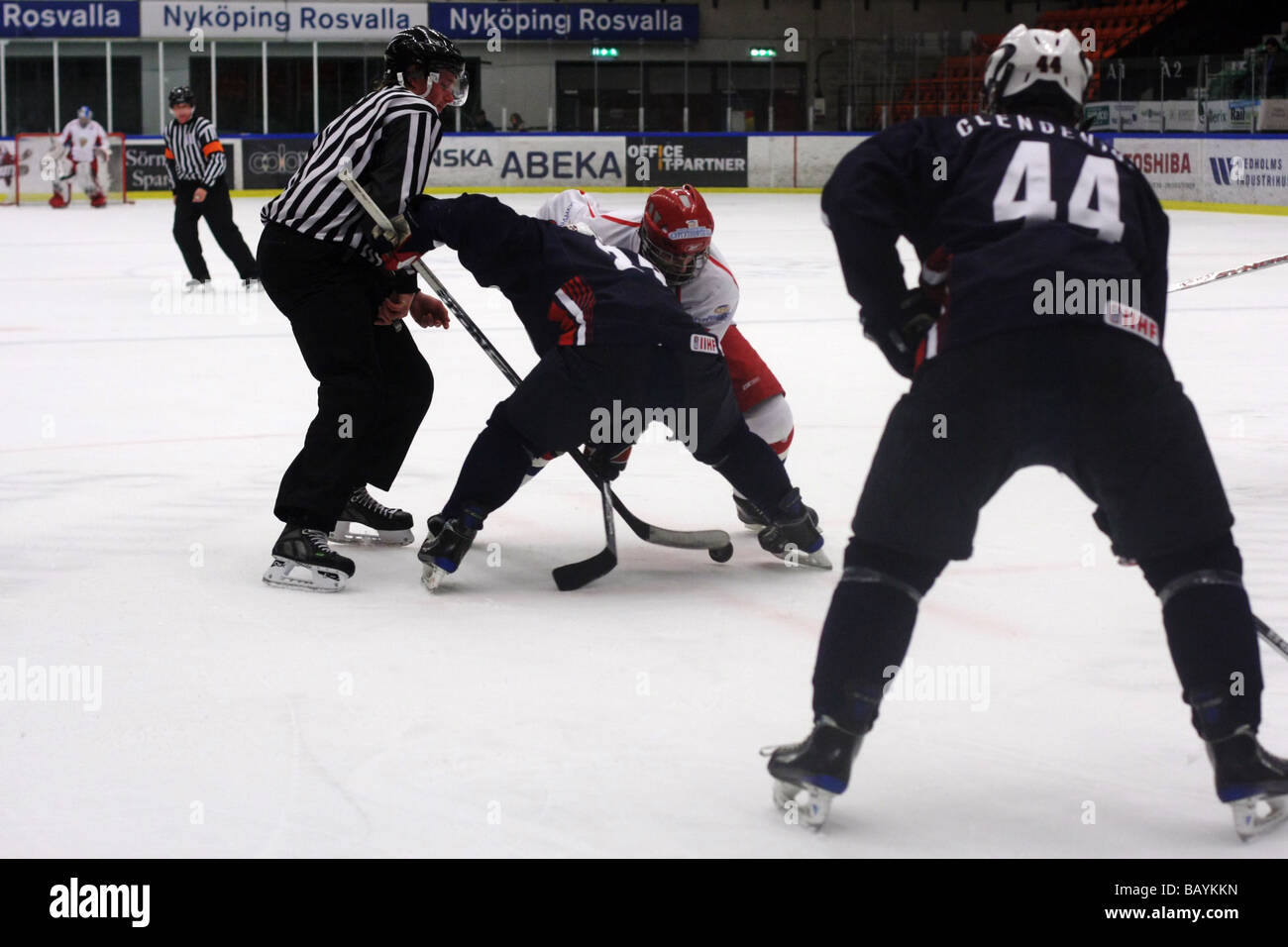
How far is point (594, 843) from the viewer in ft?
7.14

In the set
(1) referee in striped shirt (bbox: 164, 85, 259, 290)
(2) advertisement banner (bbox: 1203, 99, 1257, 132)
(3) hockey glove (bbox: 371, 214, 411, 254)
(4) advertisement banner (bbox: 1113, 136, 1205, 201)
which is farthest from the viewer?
(4) advertisement banner (bbox: 1113, 136, 1205, 201)

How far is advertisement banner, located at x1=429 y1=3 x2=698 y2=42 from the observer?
23.2 meters

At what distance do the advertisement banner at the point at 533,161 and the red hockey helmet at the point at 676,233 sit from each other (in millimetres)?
15886

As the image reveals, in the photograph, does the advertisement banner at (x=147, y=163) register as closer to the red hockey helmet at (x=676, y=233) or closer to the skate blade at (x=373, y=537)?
the skate blade at (x=373, y=537)

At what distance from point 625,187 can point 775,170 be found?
1812 millimetres

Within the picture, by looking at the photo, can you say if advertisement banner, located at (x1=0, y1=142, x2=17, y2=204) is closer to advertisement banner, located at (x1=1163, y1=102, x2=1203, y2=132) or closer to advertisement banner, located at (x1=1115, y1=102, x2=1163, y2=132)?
A: advertisement banner, located at (x1=1115, y1=102, x2=1163, y2=132)

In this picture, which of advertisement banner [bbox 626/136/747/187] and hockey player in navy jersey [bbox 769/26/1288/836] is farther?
advertisement banner [bbox 626/136/747/187]

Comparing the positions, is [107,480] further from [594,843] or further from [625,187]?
[625,187]

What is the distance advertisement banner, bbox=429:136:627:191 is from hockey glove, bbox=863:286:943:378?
17.5 metres

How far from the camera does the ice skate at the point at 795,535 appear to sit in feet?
12.2

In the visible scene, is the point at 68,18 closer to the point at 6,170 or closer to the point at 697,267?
the point at 6,170

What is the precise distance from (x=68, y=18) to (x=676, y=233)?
821 inches

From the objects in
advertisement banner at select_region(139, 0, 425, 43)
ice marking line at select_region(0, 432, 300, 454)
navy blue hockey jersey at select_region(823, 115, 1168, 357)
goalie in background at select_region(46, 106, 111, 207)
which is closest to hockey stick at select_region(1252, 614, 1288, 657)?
navy blue hockey jersey at select_region(823, 115, 1168, 357)

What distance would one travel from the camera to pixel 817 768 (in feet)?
7.07
